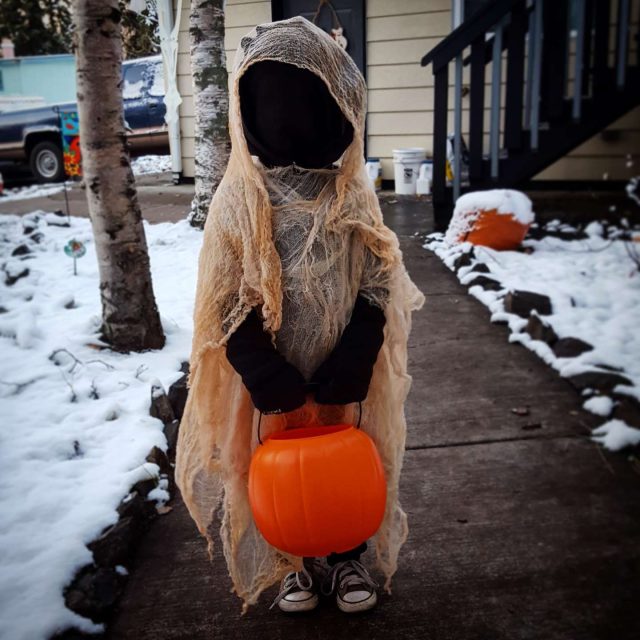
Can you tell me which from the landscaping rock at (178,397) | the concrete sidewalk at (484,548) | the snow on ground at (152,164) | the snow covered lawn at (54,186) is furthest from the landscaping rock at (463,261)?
the snow on ground at (152,164)

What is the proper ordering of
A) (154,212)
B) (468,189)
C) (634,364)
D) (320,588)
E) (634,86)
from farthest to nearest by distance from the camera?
1. (154,212)
2. (468,189)
3. (634,86)
4. (634,364)
5. (320,588)

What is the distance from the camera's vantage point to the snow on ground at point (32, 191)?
31.8 feet

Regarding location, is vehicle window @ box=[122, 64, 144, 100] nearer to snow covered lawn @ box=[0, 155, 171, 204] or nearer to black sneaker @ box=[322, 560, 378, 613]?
snow covered lawn @ box=[0, 155, 171, 204]

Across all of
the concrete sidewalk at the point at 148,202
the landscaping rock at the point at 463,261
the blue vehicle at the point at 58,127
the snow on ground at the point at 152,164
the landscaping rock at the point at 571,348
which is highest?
the blue vehicle at the point at 58,127

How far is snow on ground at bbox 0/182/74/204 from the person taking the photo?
31.8 feet

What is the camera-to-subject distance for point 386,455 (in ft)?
5.97

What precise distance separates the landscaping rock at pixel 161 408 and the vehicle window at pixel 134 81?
9.53 metres

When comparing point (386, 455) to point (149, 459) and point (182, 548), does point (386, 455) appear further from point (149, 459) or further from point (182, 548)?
point (149, 459)

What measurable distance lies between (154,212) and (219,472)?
6.28 meters

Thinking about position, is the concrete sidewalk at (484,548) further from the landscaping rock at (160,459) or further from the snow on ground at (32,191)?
the snow on ground at (32,191)

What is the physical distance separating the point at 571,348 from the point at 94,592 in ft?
8.57

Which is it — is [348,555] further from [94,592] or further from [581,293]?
[581,293]

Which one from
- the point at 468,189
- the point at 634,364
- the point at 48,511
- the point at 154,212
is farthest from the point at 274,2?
the point at 48,511

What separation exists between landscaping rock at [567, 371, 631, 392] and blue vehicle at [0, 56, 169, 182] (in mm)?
9440
